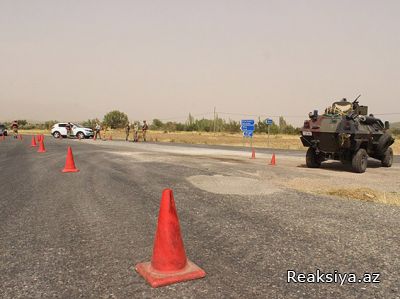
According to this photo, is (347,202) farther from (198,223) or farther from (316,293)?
(316,293)

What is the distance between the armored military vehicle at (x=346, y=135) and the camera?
41.8 ft

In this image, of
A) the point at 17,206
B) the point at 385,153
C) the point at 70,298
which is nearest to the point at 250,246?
the point at 70,298

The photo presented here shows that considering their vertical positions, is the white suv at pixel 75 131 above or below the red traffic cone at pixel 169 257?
above

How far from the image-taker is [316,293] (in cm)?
345

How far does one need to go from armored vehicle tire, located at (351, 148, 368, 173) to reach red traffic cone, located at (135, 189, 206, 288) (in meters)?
10.3

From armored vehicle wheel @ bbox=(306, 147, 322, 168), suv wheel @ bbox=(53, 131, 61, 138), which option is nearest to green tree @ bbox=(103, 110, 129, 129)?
suv wheel @ bbox=(53, 131, 61, 138)

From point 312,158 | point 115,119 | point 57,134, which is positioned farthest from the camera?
point 115,119

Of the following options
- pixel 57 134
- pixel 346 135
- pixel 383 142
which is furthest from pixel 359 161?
pixel 57 134

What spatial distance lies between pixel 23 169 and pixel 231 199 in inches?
301

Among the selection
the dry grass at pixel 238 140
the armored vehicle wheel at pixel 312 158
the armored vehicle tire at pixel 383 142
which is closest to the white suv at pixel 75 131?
the dry grass at pixel 238 140

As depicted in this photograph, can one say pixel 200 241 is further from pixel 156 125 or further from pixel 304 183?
pixel 156 125

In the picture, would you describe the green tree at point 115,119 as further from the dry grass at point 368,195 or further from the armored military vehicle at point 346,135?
the dry grass at point 368,195

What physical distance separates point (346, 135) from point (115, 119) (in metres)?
80.0

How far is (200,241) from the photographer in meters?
4.85
